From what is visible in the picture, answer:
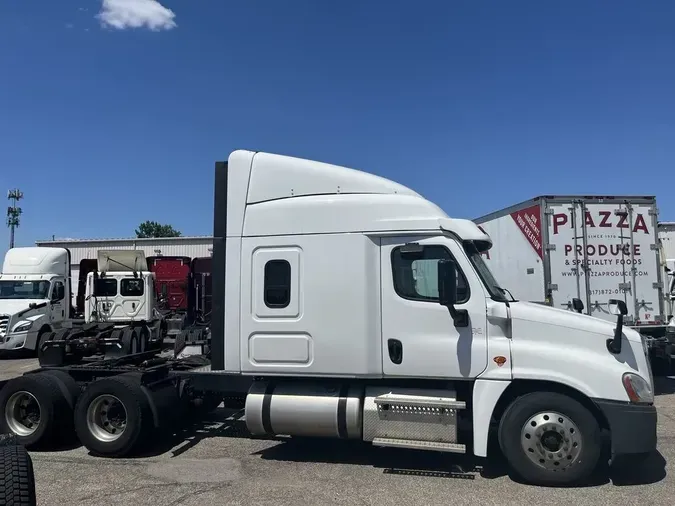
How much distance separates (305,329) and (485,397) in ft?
6.77

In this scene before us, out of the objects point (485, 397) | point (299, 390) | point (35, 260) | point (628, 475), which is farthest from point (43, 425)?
point (35, 260)

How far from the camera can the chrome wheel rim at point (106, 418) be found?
656 cm

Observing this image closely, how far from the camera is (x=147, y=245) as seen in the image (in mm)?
40406

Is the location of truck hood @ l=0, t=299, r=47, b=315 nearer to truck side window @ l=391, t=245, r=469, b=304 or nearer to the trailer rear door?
truck side window @ l=391, t=245, r=469, b=304

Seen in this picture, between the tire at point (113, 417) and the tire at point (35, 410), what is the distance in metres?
0.34

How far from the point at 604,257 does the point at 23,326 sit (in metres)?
16.9

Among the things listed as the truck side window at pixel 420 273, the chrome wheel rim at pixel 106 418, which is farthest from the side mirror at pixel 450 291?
the chrome wheel rim at pixel 106 418

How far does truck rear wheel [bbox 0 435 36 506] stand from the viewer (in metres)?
3.09

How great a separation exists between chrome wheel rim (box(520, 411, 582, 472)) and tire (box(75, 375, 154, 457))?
168 inches

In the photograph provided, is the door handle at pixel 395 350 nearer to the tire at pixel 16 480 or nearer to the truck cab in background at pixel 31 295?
the tire at pixel 16 480

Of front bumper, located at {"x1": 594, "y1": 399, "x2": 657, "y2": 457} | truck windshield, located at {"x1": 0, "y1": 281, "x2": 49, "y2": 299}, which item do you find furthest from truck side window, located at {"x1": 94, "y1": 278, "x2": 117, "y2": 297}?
front bumper, located at {"x1": 594, "y1": 399, "x2": 657, "y2": 457}

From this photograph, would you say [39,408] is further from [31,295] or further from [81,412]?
[31,295]

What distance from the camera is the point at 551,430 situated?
17.7 ft

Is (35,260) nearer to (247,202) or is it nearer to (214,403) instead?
(214,403)
